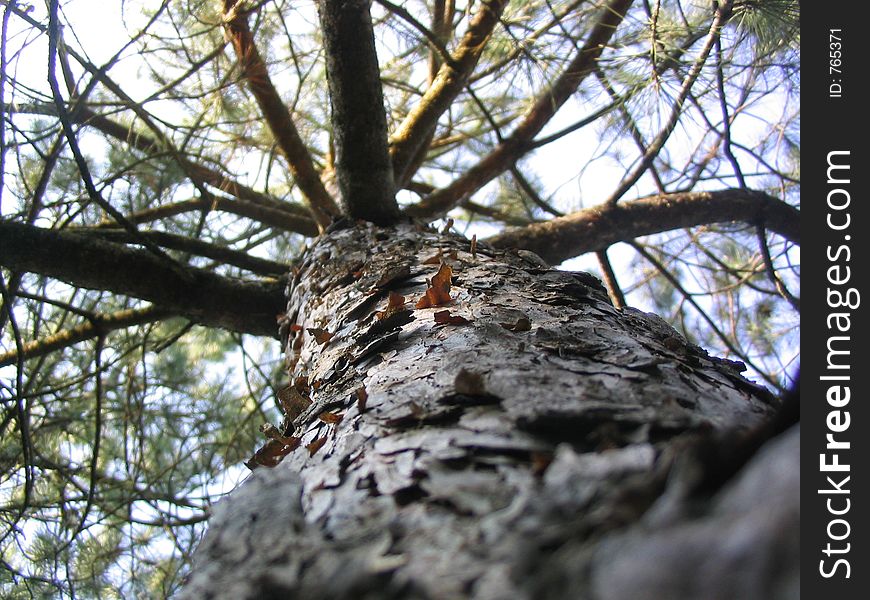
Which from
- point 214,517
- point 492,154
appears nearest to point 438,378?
point 214,517

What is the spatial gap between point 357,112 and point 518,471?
1.62 metres

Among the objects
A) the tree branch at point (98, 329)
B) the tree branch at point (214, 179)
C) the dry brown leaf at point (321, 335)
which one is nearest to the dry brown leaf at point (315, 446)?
the dry brown leaf at point (321, 335)

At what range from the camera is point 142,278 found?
84.2 inches

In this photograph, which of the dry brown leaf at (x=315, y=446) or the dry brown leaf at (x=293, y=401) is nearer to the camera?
the dry brown leaf at (x=315, y=446)

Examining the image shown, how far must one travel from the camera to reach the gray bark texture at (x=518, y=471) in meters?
0.37

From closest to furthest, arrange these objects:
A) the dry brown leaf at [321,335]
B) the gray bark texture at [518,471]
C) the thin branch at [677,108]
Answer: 1. the gray bark texture at [518,471]
2. the dry brown leaf at [321,335]
3. the thin branch at [677,108]

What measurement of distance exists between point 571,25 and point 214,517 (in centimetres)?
255

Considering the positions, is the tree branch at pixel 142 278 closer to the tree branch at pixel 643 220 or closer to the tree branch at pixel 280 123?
the tree branch at pixel 280 123

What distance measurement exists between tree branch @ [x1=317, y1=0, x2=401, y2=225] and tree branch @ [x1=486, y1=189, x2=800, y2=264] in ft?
1.84

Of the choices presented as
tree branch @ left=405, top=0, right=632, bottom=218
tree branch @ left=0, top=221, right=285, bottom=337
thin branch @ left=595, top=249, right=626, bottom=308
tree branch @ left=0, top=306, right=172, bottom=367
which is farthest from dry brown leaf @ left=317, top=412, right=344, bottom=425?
thin branch @ left=595, top=249, right=626, bottom=308

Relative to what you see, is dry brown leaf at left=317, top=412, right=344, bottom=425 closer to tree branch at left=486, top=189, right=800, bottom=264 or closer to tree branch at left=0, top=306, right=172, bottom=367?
tree branch at left=486, top=189, right=800, bottom=264

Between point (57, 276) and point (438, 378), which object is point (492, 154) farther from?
point (438, 378)

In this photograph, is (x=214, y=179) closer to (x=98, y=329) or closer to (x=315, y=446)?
(x=98, y=329)

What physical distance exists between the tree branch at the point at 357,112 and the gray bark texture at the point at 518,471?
0.95m
